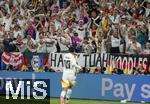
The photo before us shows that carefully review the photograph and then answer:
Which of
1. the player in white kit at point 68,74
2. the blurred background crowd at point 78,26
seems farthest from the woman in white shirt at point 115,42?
the player in white kit at point 68,74

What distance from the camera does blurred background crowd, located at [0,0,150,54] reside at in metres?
23.2

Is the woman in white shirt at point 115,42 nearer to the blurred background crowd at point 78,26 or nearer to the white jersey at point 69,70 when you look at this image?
the blurred background crowd at point 78,26

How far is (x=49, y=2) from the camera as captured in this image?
2659 cm

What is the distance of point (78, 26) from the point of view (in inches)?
965

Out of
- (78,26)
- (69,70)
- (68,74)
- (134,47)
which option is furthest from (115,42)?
(68,74)

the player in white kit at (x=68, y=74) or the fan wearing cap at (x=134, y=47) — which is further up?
the fan wearing cap at (x=134, y=47)

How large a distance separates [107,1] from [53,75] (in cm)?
438

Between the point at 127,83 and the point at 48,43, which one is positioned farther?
the point at 48,43

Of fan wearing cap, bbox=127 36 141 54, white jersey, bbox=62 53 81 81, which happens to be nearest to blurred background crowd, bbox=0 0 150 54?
fan wearing cap, bbox=127 36 141 54

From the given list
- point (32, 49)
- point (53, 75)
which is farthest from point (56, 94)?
A: point (32, 49)

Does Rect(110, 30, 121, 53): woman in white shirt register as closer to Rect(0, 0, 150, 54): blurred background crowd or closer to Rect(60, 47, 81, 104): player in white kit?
Rect(0, 0, 150, 54): blurred background crowd

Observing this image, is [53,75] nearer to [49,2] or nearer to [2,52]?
[2,52]

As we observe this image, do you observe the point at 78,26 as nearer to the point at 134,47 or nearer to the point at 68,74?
the point at 134,47

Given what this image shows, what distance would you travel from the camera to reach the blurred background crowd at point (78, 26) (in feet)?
76.3
